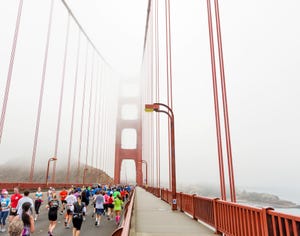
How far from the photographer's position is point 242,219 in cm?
424

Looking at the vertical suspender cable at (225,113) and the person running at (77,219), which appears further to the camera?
the person running at (77,219)

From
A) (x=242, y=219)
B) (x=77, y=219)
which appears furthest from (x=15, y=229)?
(x=77, y=219)

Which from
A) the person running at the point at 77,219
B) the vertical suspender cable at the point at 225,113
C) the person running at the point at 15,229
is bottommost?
the person running at the point at 77,219

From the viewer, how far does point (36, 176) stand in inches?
3514

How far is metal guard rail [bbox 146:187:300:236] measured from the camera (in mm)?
2936

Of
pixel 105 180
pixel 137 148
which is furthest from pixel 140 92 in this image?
pixel 105 180

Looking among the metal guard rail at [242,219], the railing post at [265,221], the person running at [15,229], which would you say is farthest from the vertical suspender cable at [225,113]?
the person running at [15,229]

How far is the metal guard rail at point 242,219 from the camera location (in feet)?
9.63

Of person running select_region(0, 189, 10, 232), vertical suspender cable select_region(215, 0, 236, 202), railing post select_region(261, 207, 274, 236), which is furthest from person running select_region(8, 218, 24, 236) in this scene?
person running select_region(0, 189, 10, 232)

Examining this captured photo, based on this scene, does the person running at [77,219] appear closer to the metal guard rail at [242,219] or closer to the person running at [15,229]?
the metal guard rail at [242,219]

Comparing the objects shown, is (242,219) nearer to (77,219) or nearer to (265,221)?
(265,221)

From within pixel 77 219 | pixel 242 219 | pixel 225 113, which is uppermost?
pixel 225 113

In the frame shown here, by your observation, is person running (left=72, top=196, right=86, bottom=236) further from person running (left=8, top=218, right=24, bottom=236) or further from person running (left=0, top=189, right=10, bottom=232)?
person running (left=8, top=218, right=24, bottom=236)

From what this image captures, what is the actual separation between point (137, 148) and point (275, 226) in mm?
60139
